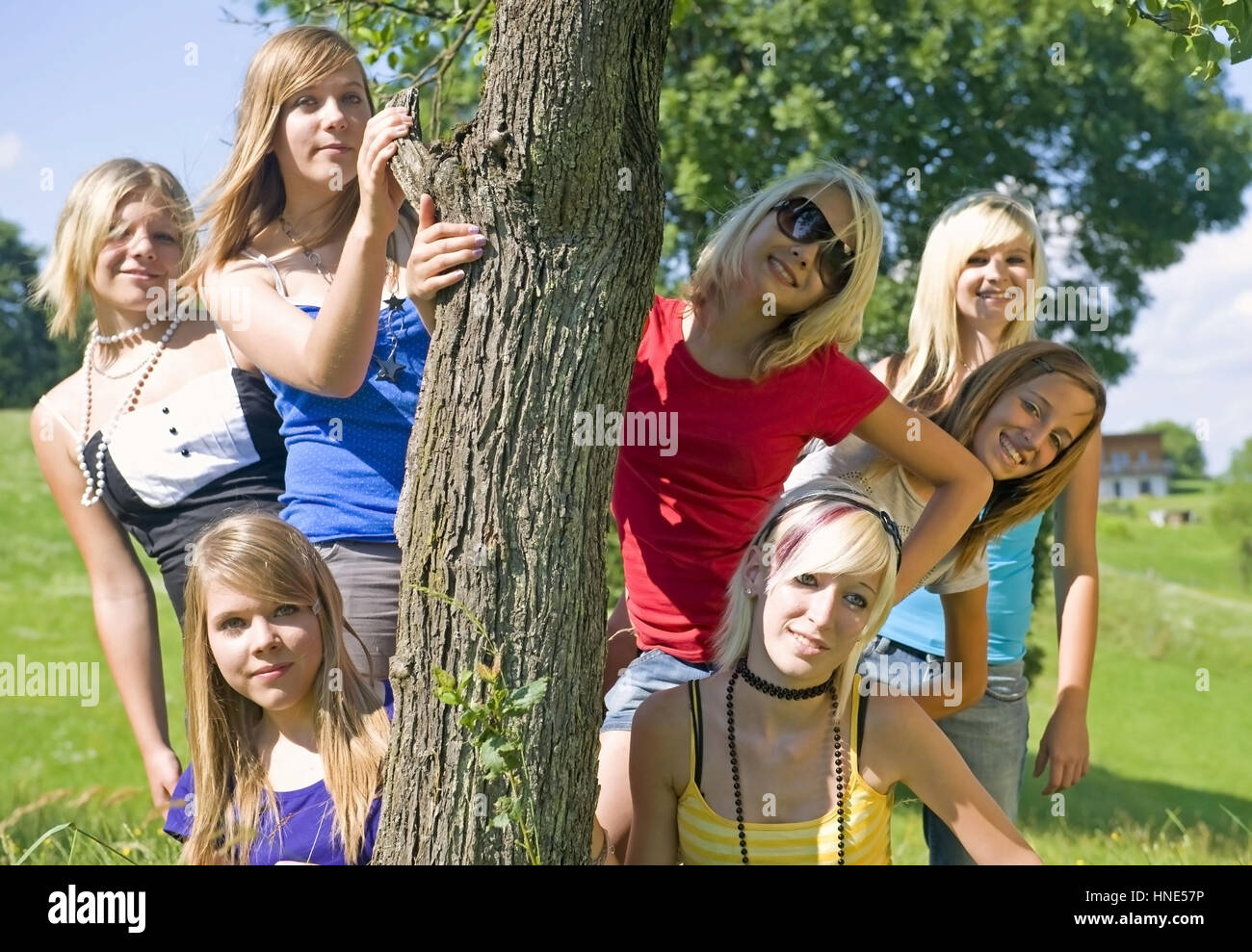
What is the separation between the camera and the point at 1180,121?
885cm

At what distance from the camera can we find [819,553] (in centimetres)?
259

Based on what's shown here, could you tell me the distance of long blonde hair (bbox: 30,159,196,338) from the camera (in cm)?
369

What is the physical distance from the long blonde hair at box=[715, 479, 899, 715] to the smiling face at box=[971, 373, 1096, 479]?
0.62 m

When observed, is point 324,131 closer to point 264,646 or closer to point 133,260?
point 133,260

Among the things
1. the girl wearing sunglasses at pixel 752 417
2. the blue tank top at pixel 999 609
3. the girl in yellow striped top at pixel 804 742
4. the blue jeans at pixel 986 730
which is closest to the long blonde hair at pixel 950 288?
the blue tank top at pixel 999 609

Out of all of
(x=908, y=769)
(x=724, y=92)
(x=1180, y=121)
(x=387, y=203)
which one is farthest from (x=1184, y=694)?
(x=387, y=203)

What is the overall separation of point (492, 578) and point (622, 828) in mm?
740

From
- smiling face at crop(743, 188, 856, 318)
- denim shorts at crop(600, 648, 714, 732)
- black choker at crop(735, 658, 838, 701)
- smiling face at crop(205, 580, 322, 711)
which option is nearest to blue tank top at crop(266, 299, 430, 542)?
smiling face at crop(205, 580, 322, 711)

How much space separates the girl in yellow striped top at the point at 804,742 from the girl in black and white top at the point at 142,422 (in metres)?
1.34

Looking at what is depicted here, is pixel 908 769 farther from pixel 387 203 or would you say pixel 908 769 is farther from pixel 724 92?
pixel 724 92

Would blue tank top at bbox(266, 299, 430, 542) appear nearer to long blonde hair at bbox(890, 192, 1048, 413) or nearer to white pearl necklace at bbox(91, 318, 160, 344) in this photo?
white pearl necklace at bbox(91, 318, 160, 344)

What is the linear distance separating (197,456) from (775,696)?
168 cm

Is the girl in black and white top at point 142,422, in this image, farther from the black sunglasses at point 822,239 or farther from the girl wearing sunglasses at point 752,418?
the black sunglasses at point 822,239

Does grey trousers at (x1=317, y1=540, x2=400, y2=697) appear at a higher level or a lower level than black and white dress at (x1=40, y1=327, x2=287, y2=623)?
lower
